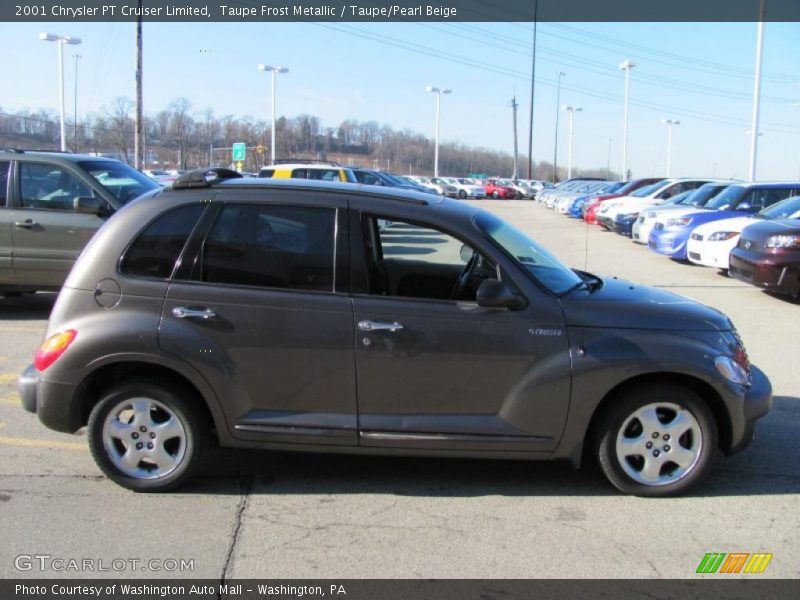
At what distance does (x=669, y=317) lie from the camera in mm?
4152

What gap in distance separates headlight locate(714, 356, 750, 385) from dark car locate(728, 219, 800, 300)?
22.3 ft

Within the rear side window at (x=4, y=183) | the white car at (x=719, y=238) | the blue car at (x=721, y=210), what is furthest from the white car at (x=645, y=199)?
the rear side window at (x=4, y=183)

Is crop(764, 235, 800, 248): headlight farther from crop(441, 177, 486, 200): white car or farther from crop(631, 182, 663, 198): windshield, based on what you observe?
crop(441, 177, 486, 200): white car

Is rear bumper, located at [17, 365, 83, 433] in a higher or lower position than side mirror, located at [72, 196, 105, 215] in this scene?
lower

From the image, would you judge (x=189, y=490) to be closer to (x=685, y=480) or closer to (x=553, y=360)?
(x=553, y=360)

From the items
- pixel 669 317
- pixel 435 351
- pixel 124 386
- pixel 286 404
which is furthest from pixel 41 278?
pixel 669 317

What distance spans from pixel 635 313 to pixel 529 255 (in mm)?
756

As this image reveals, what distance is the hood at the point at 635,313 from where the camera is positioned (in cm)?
408

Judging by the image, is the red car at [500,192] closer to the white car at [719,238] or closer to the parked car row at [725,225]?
the parked car row at [725,225]

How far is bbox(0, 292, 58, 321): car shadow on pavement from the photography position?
30.1 feet

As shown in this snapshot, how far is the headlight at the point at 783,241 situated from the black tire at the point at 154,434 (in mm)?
8847

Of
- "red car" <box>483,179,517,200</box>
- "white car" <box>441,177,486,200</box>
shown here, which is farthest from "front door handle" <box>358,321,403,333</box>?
"red car" <box>483,179,517,200</box>

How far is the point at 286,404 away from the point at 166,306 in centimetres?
87

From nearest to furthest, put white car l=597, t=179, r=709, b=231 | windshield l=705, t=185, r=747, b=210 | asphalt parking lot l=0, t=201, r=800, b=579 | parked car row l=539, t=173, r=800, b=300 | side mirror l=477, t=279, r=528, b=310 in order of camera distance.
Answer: asphalt parking lot l=0, t=201, r=800, b=579
side mirror l=477, t=279, r=528, b=310
parked car row l=539, t=173, r=800, b=300
windshield l=705, t=185, r=747, b=210
white car l=597, t=179, r=709, b=231
